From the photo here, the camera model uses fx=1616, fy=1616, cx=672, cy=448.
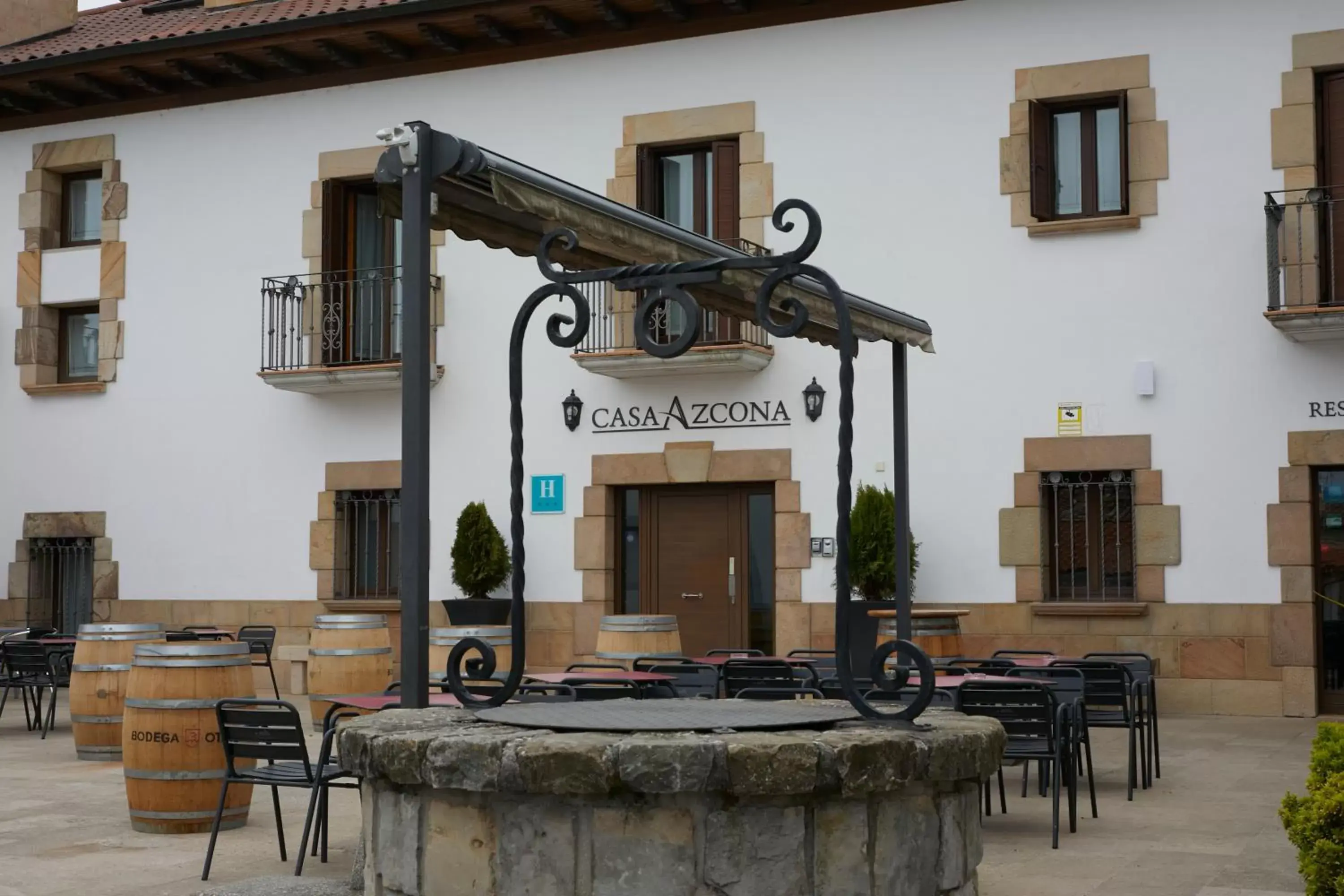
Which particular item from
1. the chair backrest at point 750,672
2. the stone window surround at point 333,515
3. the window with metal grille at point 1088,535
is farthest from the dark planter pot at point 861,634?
the stone window surround at point 333,515

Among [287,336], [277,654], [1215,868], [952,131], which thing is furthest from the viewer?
[287,336]

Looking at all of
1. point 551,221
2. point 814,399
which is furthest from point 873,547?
point 551,221

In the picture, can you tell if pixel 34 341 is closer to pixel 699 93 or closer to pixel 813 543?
pixel 699 93

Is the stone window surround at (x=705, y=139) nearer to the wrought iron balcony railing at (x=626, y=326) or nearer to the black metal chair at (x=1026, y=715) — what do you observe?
the wrought iron balcony railing at (x=626, y=326)

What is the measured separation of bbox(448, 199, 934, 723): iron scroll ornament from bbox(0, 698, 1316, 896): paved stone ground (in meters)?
1.60

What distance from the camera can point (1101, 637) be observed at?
12.1 metres

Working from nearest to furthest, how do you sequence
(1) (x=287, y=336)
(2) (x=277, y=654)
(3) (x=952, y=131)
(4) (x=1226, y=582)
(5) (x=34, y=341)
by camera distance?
1. (4) (x=1226, y=582)
2. (3) (x=952, y=131)
3. (2) (x=277, y=654)
4. (1) (x=287, y=336)
5. (5) (x=34, y=341)

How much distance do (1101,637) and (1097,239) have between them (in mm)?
3028

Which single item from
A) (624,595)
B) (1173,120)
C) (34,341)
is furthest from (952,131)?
(34,341)

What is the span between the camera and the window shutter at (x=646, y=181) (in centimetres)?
1388

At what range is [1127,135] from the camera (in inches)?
486

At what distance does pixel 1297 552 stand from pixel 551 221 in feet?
26.7

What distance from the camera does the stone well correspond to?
3914 millimetres

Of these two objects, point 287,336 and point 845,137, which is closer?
point 845,137
